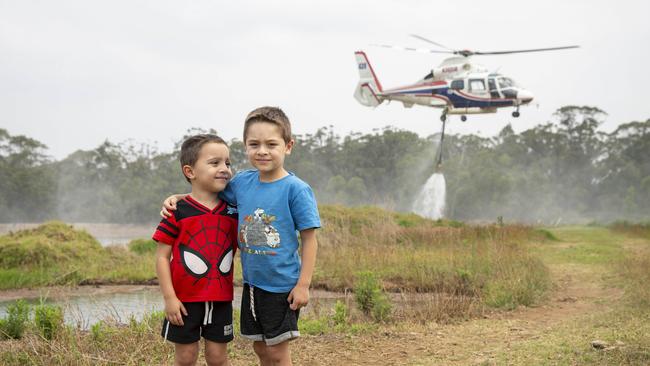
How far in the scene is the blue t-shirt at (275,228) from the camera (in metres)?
3.16

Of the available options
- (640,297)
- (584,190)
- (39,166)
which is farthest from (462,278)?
(39,166)

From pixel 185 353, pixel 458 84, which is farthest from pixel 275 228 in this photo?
pixel 458 84

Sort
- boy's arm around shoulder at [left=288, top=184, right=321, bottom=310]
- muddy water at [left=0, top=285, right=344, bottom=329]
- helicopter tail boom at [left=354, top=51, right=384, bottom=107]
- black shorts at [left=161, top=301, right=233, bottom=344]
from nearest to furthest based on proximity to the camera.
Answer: boy's arm around shoulder at [left=288, top=184, right=321, bottom=310] < black shorts at [left=161, top=301, right=233, bottom=344] < muddy water at [left=0, top=285, right=344, bottom=329] < helicopter tail boom at [left=354, top=51, right=384, bottom=107]

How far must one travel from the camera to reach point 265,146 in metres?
3.20

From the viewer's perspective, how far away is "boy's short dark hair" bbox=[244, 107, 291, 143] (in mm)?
3207

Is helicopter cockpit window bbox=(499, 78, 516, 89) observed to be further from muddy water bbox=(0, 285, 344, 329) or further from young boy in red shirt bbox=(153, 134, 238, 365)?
young boy in red shirt bbox=(153, 134, 238, 365)

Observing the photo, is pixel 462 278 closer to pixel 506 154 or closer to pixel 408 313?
pixel 408 313

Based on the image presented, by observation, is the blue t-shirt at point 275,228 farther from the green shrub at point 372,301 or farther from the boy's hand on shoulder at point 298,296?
the green shrub at point 372,301

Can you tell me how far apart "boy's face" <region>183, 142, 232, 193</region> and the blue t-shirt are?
21 cm

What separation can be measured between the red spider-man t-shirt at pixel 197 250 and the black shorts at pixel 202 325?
63mm

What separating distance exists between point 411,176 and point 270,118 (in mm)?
54553

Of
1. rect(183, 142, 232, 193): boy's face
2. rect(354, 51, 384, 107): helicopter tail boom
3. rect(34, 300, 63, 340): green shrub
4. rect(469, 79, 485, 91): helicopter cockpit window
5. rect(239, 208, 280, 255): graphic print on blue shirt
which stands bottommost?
rect(34, 300, 63, 340): green shrub

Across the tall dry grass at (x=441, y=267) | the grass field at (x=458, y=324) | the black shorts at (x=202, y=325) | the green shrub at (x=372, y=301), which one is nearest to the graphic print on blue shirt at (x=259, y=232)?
the black shorts at (x=202, y=325)

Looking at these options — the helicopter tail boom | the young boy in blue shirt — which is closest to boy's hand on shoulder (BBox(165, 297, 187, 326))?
the young boy in blue shirt
